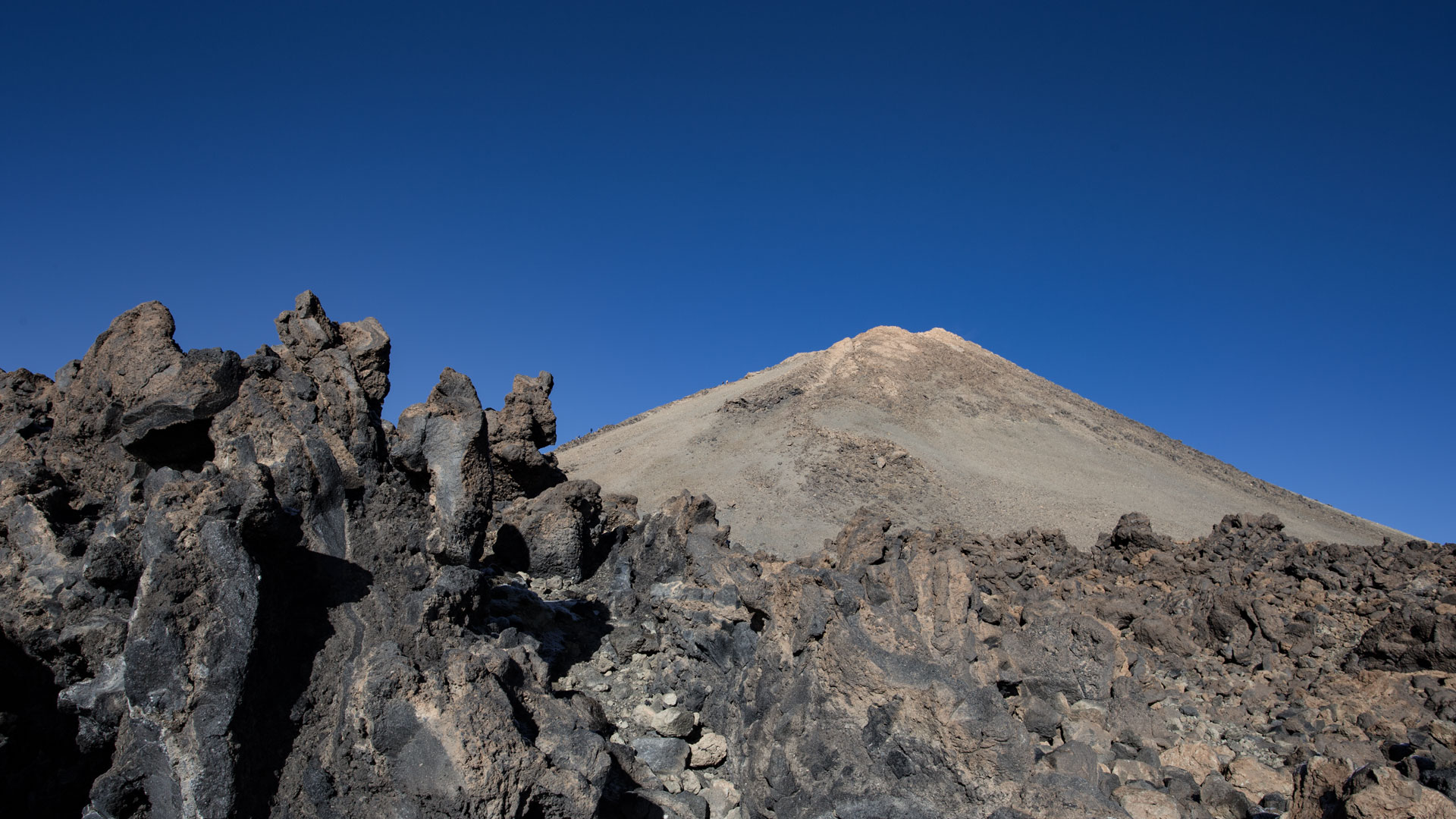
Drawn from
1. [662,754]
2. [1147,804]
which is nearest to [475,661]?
[662,754]

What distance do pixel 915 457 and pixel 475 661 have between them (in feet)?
97.6

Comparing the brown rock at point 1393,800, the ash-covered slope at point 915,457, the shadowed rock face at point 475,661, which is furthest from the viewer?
the ash-covered slope at point 915,457

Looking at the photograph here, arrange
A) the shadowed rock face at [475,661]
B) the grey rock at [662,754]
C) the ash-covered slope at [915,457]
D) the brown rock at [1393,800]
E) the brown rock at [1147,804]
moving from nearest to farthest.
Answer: the brown rock at [1393,800], the shadowed rock face at [475,661], the brown rock at [1147,804], the grey rock at [662,754], the ash-covered slope at [915,457]

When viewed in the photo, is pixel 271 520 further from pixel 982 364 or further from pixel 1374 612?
pixel 982 364

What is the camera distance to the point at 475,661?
4484mm

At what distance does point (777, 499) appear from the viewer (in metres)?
28.6

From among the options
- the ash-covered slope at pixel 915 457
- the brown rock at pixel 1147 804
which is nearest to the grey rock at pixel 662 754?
the brown rock at pixel 1147 804

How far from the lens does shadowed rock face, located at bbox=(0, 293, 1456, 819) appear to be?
13.5 feet

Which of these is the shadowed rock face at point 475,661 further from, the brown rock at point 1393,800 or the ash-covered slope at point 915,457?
the ash-covered slope at point 915,457

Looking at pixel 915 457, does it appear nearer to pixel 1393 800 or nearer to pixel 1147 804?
pixel 1147 804

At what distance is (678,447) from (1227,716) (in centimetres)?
A: 2714

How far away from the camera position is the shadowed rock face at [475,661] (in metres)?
4.12

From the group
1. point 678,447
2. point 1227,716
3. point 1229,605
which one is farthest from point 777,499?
point 1227,716

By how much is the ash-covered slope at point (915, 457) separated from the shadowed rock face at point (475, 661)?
15.9 metres
